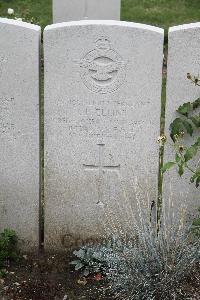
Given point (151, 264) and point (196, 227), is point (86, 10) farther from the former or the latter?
point (151, 264)

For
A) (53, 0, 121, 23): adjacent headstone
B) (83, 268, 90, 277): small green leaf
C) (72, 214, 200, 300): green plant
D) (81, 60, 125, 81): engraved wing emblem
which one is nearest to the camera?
(72, 214, 200, 300): green plant

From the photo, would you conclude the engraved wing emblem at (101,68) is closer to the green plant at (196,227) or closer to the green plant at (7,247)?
the green plant at (196,227)

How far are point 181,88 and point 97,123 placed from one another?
624mm

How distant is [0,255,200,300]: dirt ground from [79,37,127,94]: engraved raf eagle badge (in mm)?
1289

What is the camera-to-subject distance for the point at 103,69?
4.91 meters

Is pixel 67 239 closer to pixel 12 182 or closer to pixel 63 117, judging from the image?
pixel 12 182

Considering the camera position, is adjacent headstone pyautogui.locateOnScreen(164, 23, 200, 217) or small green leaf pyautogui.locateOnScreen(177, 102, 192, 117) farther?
small green leaf pyautogui.locateOnScreen(177, 102, 192, 117)

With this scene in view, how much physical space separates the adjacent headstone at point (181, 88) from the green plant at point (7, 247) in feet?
3.73

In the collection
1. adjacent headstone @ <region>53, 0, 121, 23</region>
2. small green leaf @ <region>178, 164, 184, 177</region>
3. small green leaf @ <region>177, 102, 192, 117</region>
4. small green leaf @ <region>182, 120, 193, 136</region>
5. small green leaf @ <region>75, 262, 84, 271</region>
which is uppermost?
adjacent headstone @ <region>53, 0, 121, 23</region>

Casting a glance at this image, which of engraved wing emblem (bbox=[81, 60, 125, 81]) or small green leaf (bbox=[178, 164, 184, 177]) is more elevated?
engraved wing emblem (bbox=[81, 60, 125, 81])

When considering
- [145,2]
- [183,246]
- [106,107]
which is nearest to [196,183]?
[183,246]

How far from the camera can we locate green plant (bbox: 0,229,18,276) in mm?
5090

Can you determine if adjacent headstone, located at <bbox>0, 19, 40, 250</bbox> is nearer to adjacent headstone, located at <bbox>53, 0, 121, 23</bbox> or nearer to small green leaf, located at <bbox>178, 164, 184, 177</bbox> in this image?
small green leaf, located at <bbox>178, 164, 184, 177</bbox>

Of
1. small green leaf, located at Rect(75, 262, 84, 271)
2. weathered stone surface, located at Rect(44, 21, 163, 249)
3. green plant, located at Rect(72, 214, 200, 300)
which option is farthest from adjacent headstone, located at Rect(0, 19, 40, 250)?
green plant, located at Rect(72, 214, 200, 300)
